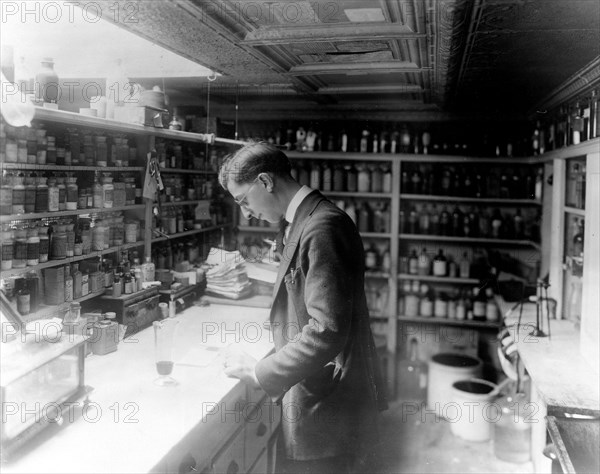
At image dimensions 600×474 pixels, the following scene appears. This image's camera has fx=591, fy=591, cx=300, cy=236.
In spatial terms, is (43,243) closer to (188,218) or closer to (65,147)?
(65,147)

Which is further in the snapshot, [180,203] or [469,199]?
[469,199]

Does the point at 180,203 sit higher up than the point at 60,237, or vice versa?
the point at 180,203

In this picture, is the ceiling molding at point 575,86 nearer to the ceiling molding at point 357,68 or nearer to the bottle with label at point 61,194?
the ceiling molding at point 357,68

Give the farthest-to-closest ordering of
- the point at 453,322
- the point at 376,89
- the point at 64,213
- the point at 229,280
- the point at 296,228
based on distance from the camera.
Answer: the point at 453,322, the point at 376,89, the point at 229,280, the point at 64,213, the point at 296,228

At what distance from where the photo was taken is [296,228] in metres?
2.10

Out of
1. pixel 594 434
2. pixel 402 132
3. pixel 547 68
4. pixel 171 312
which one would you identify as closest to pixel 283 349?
pixel 594 434

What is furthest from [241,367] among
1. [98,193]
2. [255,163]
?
[98,193]

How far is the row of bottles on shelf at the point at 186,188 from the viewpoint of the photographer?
427 cm

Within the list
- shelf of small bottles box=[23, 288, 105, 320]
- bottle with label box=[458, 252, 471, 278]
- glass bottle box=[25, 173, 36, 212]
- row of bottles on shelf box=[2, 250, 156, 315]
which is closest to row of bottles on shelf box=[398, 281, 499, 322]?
bottle with label box=[458, 252, 471, 278]

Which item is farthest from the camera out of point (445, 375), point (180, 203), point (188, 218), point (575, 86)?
point (445, 375)

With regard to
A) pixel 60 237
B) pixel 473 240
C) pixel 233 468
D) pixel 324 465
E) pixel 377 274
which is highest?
pixel 60 237

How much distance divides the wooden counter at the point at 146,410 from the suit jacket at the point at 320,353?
13.7 inches

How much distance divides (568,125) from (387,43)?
1700mm

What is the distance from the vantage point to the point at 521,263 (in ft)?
18.4
